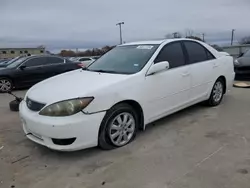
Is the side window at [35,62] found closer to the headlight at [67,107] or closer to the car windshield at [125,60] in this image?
the car windshield at [125,60]

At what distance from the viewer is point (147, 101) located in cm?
400

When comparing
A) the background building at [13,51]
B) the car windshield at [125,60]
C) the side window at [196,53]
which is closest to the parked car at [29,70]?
the car windshield at [125,60]

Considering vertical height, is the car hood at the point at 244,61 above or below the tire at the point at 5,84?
above

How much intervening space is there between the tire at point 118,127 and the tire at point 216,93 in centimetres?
225

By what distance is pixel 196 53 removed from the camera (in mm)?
5176

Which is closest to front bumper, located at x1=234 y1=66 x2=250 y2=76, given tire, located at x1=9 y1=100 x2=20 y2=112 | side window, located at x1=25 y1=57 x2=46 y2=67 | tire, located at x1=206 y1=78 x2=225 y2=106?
tire, located at x1=206 y1=78 x2=225 y2=106

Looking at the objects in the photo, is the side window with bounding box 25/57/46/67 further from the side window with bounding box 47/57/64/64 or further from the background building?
the background building

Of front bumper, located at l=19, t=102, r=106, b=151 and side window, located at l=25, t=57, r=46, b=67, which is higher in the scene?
side window, located at l=25, t=57, r=46, b=67

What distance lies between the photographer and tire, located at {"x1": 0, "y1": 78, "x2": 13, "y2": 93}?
9.52m

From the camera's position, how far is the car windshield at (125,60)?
419cm

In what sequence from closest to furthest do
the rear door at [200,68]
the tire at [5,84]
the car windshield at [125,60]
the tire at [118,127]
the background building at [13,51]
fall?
the tire at [118,127] → the car windshield at [125,60] → the rear door at [200,68] → the tire at [5,84] → the background building at [13,51]

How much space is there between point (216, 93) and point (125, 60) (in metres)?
2.29

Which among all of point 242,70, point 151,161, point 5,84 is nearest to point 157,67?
point 151,161

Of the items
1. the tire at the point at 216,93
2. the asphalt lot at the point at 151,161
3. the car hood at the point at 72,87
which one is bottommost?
the asphalt lot at the point at 151,161
